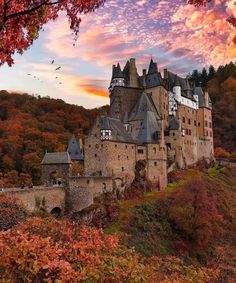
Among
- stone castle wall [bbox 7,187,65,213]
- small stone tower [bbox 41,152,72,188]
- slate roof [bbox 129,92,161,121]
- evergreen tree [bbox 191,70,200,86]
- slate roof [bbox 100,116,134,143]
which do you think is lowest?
stone castle wall [bbox 7,187,65,213]

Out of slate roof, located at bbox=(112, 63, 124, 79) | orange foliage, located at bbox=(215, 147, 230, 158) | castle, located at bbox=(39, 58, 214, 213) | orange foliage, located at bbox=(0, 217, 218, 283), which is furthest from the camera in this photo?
orange foliage, located at bbox=(215, 147, 230, 158)

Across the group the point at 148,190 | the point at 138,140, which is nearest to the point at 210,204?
the point at 148,190

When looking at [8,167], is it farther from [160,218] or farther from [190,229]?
[190,229]

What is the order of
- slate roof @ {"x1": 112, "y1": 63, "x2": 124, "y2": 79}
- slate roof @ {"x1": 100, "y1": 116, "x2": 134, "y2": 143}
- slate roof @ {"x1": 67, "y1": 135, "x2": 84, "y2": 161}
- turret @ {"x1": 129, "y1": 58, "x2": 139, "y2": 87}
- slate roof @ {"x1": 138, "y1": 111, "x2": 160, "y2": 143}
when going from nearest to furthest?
slate roof @ {"x1": 100, "y1": 116, "x2": 134, "y2": 143}, slate roof @ {"x1": 138, "y1": 111, "x2": 160, "y2": 143}, slate roof @ {"x1": 67, "y1": 135, "x2": 84, "y2": 161}, slate roof @ {"x1": 112, "y1": 63, "x2": 124, "y2": 79}, turret @ {"x1": 129, "y1": 58, "x2": 139, "y2": 87}

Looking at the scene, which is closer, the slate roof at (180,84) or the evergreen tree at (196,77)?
the slate roof at (180,84)

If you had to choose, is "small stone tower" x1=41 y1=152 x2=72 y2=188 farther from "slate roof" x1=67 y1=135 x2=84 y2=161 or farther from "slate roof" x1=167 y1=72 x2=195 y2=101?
"slate roof" x1=167 y1=72 x2=195 y2=101

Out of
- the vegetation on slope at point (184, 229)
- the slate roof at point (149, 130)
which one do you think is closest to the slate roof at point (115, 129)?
the slate roof at point (149, 130)

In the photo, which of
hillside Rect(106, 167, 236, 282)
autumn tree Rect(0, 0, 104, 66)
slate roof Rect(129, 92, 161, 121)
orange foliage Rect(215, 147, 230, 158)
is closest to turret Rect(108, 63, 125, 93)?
slate roof Rect(129, 92, 161, 121)

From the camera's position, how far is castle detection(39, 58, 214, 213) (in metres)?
35.8

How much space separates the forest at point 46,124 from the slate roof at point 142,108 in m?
12.2

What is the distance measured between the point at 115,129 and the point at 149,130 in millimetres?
5796

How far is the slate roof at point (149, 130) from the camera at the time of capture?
43.1m

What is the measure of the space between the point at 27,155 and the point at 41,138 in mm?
6188

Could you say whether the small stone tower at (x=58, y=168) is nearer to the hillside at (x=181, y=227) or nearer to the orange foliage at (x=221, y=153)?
the hillside at (x=181, y=227)
